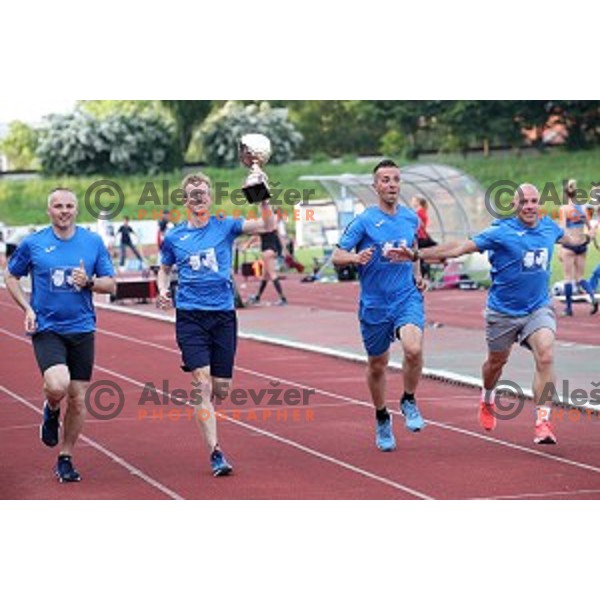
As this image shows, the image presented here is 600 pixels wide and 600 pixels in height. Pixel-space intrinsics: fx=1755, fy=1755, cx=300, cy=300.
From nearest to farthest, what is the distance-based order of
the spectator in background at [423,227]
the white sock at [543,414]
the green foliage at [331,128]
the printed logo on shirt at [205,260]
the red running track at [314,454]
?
the red running track at [314,454] < the printed logo on shirt at [205,260] < the white sock at [543,414] < the spectator in background at [423,227] < the green foliage at [331,128]

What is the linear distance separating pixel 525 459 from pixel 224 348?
224 centimetres

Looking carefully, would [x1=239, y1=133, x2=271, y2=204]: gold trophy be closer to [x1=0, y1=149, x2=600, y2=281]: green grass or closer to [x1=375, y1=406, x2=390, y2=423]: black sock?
[x1=375, y1=406, x2=390, y2=423]: black sock

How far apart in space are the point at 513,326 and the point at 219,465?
2.57 metres

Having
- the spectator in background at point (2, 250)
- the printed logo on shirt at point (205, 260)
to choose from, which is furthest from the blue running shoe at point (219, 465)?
the spectator in background at point (2, 250)

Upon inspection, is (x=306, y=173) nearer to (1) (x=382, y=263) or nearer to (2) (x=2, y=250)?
(2) (x=2, y=250)

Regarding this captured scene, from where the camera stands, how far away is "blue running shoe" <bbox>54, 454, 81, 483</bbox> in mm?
11656

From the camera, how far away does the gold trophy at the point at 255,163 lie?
36.6 ft

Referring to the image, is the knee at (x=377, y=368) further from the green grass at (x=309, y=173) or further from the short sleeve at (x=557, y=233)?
the green grass at (x=309, y=173)

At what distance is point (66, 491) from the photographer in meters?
11.2

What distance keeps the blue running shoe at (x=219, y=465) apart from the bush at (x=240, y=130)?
61.4 metres

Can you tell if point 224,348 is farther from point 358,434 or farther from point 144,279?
point 144,279

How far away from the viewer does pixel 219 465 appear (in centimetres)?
1166

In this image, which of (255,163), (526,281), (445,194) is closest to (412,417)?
(526,281)

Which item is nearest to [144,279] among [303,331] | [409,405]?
[303,331]
